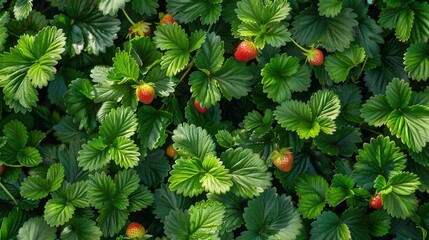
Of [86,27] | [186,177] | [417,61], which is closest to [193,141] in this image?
[186,177]

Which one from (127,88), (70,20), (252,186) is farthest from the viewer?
(70,20)

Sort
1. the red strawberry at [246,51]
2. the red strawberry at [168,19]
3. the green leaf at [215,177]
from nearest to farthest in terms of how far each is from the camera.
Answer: the green leaf at [215,177] < the red strawberry at [246,51] < the red strawberry at [168,19]

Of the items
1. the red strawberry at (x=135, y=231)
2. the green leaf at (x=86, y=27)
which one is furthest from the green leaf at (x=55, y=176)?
the green leaf at (x=86, y=27)

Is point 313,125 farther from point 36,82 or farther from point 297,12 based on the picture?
point 36,82

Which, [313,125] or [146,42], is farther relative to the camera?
[146,42]

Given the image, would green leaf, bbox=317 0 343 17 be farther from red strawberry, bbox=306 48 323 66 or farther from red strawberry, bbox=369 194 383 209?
red strawberry, bbox=369 194 383 209

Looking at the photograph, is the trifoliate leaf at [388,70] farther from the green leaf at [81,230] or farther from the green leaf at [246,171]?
the green leaf at [81,230]

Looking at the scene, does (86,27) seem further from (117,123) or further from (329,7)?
(329,7)

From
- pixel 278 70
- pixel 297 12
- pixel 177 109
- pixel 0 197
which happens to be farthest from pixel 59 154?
pixel 297 12
